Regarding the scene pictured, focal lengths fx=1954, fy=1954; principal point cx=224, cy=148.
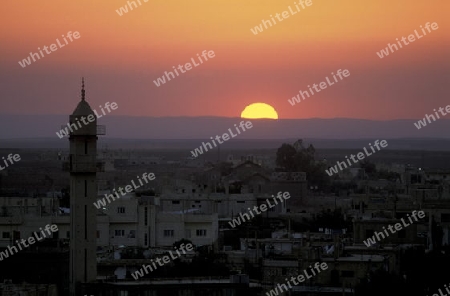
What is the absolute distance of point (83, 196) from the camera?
117 ft

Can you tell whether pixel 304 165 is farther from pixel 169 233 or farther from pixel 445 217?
pixel 169 233

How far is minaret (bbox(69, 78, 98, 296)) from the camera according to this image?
116ft

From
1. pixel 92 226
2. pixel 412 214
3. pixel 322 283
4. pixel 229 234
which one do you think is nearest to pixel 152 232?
pixel 229 234

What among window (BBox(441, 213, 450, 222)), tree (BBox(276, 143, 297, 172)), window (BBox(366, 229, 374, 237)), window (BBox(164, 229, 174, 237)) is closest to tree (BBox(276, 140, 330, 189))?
tree (BBox(276, 143, 297, 172))

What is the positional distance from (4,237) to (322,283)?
13.4m

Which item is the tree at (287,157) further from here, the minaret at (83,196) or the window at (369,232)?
the minaret at (83,196)

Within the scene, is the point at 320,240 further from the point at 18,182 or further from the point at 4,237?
the point at 18,182

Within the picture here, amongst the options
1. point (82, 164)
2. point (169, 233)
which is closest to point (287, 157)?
point (169, 233)

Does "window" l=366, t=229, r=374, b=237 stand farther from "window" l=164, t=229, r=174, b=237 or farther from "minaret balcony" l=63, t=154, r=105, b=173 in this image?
"minaret balcony" l=63, t=154, r=105, b=173

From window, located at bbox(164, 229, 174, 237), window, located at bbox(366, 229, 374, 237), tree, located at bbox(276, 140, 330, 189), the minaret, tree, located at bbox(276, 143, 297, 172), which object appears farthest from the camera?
tree, located at bbox(276, 143, 297, 172)

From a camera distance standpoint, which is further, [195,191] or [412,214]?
[195,191]

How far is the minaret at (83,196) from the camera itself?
3528cm

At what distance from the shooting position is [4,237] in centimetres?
5091

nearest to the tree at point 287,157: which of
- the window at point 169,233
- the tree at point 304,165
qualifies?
the tree at point 304,165
